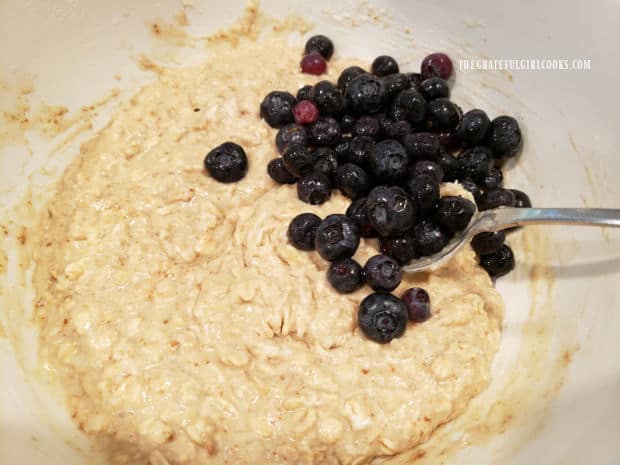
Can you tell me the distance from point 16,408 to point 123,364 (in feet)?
1.57

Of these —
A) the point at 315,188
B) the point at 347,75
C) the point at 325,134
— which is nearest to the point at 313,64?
the point at 347,75

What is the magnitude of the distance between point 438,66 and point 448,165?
68cm

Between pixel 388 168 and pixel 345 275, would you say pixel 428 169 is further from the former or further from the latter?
pixel 345 275

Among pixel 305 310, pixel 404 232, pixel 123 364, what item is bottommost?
pixel 123 364

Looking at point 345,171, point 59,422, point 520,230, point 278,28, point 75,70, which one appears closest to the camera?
point 59,422

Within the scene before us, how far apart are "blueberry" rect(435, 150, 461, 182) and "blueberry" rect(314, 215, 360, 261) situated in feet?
1.99

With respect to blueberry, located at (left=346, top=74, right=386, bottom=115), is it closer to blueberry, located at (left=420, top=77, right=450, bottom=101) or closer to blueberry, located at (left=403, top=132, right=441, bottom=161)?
blueberry, located at (left=420, top=77, right=450, bottom=101)

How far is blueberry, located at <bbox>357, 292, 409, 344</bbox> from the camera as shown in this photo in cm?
195

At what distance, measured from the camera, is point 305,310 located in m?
2.07

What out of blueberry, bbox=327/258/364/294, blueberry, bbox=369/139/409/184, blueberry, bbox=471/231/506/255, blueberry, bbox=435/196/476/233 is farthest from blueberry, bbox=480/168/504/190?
blueberry, bbox=327/258/364/294

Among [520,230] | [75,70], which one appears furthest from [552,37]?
[75,70]

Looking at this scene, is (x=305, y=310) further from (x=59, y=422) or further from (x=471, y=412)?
(x=59, y=422)

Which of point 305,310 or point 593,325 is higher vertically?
point 593,325

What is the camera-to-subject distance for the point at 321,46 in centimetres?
291
